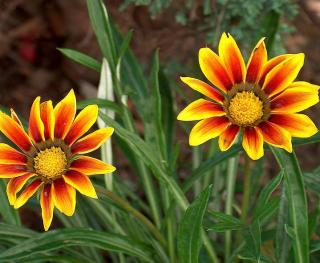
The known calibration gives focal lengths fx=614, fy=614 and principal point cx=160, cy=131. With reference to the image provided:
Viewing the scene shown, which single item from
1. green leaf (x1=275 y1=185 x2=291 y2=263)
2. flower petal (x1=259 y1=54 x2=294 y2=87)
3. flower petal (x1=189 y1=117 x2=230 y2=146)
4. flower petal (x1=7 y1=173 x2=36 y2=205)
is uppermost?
flower petal (x1=259 y1=54 x2=294 y2=87)

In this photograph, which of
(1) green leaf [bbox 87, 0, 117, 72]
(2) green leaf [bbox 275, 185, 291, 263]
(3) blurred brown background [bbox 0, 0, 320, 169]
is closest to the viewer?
(2) green leaf [bbox 275, 185, 291, 263]

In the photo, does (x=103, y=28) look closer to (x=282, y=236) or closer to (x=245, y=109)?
(x=245, y=109)

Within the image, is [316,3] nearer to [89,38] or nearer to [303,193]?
[89,38]

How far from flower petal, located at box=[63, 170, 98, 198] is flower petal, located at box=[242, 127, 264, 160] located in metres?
0.24

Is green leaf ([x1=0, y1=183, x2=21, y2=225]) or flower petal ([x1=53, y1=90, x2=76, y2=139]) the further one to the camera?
green leaf ([x1=0, y1=183, x2=21, y2=225])

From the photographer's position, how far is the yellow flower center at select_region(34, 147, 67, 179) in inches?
38.9

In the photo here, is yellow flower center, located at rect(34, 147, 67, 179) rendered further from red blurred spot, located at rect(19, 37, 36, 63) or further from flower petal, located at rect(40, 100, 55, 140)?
red blurred spot, located at rect(19, 37, 36, 63)

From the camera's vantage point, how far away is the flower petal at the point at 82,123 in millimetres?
996

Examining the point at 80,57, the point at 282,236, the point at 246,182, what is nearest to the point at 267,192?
the point at 246,182

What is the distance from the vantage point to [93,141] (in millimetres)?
992

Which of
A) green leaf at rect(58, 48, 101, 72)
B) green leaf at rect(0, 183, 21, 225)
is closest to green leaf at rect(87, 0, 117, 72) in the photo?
green leaf at rect(58, 48, 101, 72)

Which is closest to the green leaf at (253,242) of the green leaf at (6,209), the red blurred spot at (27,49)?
the green leaf at (6,209)

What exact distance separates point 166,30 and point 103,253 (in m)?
0.80

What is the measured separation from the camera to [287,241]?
123 cm
